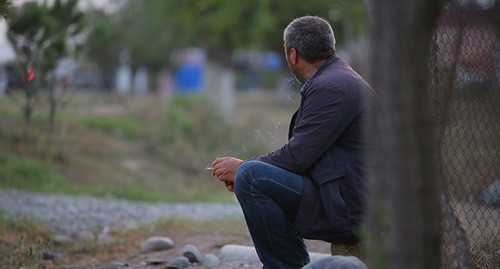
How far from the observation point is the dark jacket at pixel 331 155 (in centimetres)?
469

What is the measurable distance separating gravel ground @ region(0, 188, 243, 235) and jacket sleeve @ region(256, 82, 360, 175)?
416 centimetres

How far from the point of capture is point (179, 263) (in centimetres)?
622

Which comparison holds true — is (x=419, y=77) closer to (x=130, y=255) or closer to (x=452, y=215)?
(x=452, y=215)

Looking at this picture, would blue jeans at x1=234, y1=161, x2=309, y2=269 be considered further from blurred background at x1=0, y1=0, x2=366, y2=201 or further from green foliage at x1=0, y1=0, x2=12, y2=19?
green foliage at x1=0, y1=0, x2=12, y2=19

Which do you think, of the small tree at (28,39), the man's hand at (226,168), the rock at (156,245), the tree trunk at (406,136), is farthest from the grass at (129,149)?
the tree trunk at (406,136)

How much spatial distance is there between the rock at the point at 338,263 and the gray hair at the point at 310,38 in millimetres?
1351

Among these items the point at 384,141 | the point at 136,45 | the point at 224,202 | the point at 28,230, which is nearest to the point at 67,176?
the point at 224,202

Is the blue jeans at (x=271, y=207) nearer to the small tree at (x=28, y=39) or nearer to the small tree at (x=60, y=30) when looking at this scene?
the small tree at (x=28, y=39)

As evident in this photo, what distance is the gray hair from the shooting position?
16.3 ft

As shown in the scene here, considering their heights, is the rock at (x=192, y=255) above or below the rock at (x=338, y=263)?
below

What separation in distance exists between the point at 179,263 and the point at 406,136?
362 cm

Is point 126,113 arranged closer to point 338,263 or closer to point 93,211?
point 93,211

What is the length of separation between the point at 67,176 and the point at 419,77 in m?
11.3

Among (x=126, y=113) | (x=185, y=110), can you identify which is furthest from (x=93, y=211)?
(x=185, y=110)
